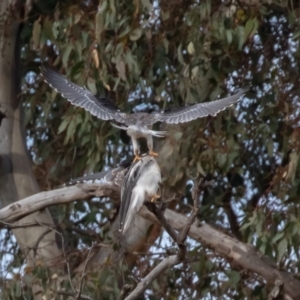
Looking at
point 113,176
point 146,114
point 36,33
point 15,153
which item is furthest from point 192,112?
point 15,153

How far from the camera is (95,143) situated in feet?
16.4

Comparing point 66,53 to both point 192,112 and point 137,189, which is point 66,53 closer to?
point 192,112

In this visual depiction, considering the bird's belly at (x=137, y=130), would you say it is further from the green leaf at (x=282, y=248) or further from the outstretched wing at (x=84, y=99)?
the green leaf at (x=282, y=248)

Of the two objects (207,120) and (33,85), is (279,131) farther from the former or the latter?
(33,85)

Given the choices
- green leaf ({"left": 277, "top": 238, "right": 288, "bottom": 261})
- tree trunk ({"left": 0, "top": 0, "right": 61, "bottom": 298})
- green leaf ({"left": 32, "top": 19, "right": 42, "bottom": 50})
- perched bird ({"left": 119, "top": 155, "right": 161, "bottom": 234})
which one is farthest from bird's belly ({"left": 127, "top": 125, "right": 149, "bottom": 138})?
tree trunk ({"left": 0, "top": 0, "right": 61, "bottom": 298})

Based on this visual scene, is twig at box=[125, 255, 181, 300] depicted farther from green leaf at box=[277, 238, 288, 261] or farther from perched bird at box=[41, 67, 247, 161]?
green leaf at box=[277, 238, 288, 261]

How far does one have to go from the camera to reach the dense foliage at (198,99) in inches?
183

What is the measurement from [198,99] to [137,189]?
1530 millimetres

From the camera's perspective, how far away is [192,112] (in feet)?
12.6

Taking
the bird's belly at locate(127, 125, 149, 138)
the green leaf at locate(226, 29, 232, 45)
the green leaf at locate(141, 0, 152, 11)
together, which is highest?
the green leaf at locate(141, 0, 152, 11)

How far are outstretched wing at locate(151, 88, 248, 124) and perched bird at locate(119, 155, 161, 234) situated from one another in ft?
1.32

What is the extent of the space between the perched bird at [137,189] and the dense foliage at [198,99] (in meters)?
1.00

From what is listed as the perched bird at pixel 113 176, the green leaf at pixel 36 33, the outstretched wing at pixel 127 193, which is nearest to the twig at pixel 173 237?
the outstretched wing at pixel 127 193

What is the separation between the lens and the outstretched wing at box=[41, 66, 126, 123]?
3986mm
